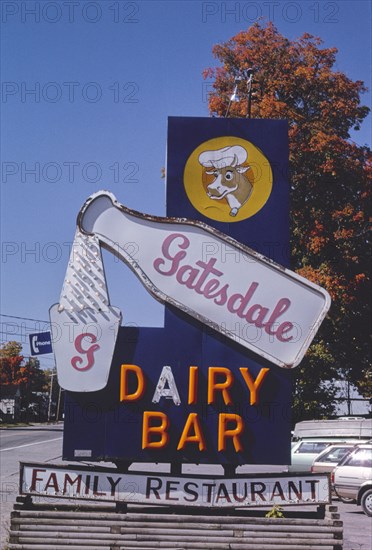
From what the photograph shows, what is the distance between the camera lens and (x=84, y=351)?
8.74m

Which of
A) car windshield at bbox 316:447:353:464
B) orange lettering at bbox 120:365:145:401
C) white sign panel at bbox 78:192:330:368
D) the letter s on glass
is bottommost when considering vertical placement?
car windshield at bbox 316:447:353:464

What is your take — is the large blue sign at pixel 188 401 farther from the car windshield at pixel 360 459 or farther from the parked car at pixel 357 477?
the car windshield at pixel 360 459

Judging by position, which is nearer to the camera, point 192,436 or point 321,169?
point 192,436

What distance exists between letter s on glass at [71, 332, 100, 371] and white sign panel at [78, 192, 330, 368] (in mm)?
987

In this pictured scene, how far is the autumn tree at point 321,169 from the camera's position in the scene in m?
27.1

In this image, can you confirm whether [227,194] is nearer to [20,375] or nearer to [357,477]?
[357,477]

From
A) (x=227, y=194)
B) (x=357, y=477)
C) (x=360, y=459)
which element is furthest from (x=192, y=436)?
(x=360, y=459)

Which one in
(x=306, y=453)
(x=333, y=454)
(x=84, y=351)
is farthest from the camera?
(x=306, y=453)

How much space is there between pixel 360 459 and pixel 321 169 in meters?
12.7

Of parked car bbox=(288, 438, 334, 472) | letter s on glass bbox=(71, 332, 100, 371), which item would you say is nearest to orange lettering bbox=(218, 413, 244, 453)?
letter s on glass bbox=(71, 332, 100, 371)

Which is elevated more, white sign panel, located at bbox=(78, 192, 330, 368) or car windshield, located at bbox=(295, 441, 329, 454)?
white sign panel, located at bbox=(78, 192, 330, 368)

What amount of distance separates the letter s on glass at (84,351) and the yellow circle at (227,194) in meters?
2.26

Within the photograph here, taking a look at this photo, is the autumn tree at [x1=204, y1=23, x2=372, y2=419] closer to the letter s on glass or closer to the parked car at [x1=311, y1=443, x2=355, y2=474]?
the parked car at [x1=311, y1=443, x2=355, y2=474]

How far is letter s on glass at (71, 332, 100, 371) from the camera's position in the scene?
28.6 ft
